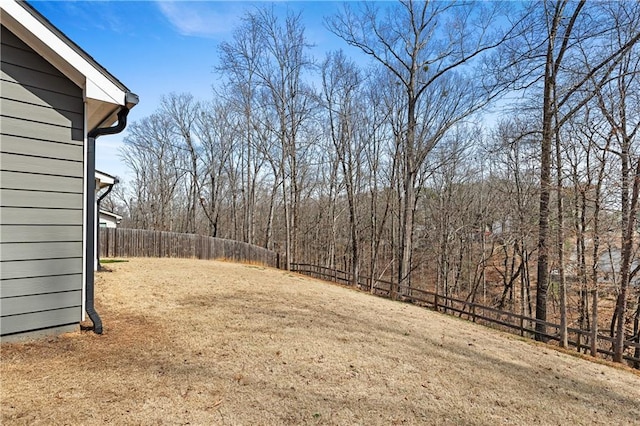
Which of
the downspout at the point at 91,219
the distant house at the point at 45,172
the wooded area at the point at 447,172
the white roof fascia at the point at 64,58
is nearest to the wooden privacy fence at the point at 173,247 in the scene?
the wooded area at the point at 447,172

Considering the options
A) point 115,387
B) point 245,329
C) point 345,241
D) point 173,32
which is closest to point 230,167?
point 345,241

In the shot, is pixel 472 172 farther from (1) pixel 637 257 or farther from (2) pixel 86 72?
(2) pixel 86 72

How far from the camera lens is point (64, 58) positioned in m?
3.58

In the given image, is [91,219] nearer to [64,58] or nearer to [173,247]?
[64,58]

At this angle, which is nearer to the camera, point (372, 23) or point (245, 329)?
point (245, 329)

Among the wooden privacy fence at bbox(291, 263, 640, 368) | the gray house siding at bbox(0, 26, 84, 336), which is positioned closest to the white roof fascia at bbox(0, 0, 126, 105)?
the gray house siding at bbox(0, 26, 84, 336)

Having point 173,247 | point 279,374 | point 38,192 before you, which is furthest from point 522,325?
point 173,247

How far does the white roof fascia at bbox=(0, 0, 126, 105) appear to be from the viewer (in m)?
3.38

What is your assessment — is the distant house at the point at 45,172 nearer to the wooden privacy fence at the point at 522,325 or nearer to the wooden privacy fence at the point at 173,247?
the wooden privacy fence at the point at 522,325

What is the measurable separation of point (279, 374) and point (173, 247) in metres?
15.0

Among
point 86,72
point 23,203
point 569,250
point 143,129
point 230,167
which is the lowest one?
point 569,250

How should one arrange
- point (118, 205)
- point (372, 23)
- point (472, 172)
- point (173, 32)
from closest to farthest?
point (173, 32), point (372, 23), point (472, 172), point (118, 205)

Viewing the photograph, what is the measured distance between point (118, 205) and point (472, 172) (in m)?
33.3

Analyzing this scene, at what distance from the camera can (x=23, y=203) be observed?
349cm
